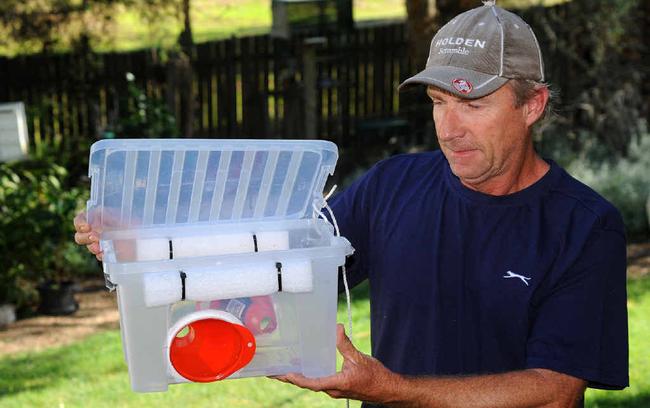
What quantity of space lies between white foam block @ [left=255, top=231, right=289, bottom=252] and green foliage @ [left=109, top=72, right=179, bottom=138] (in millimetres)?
6521

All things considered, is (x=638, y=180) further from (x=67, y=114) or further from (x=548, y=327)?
(x=548, y=327)

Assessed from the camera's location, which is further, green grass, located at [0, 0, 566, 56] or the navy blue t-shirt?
green grass, located at [0, 0, 566, 56]

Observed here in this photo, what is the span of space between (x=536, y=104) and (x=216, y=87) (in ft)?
27.3

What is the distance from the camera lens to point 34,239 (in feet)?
22.7

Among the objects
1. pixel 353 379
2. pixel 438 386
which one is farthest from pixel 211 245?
pixel 438 386

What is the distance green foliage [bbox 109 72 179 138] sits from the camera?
8.93m

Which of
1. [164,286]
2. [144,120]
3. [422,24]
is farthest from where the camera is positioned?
[144,120]

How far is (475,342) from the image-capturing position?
2607 millimetres

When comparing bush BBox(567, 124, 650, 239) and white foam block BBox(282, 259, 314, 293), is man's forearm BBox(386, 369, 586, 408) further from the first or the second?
bush BBox(567, 124, 650, 239)

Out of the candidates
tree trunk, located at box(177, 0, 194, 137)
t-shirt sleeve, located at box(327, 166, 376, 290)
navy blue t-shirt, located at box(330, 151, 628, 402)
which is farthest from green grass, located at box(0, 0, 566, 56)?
navy blue t-shirt, located at box(330, 151, 628, 402)

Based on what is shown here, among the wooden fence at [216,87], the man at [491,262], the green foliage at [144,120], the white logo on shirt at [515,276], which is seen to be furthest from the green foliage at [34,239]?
the white logo on shirt at [515,276]

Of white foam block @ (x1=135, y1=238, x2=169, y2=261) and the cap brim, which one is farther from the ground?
the cap brim

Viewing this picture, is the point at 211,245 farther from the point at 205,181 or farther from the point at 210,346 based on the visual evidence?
the point at 210,346

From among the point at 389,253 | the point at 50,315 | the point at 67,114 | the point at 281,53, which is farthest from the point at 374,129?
the point at 389,253
